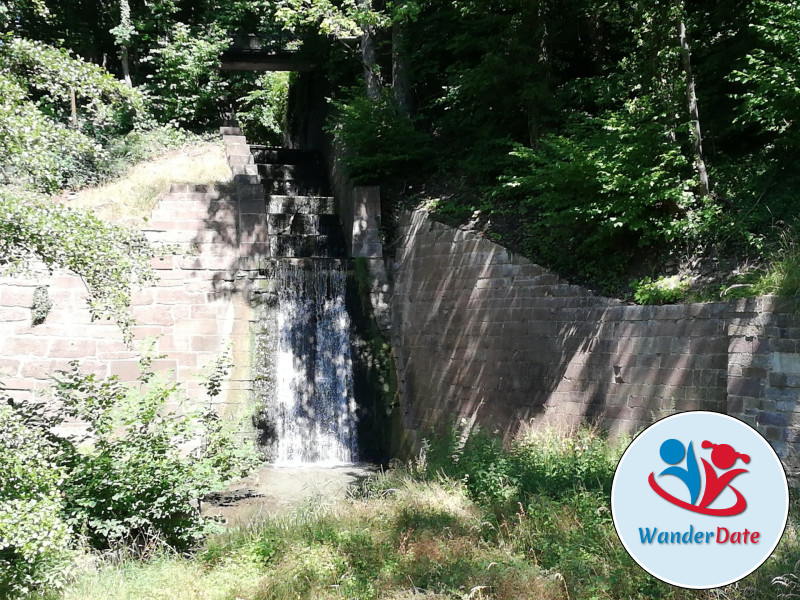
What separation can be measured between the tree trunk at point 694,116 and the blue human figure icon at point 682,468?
20.7ft

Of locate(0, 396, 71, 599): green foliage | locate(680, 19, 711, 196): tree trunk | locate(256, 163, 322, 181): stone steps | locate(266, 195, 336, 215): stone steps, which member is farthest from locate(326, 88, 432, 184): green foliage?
locate(0, 396, 71, 599): green foliage

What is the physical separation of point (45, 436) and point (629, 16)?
381 inches

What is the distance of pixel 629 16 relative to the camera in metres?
10.6

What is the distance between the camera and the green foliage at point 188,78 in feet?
61.8

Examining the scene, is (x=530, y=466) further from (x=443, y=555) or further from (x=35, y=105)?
(x=35, y=105)

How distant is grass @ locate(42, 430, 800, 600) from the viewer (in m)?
5.45

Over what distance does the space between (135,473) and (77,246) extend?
2.24m

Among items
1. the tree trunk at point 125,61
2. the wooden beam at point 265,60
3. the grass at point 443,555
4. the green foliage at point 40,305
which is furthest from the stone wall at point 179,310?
the tree trunk at point 125,61

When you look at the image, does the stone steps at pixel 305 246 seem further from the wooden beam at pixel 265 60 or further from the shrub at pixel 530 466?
the wooden beam at pixel 265 60

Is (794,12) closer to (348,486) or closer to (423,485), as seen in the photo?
(423,485)

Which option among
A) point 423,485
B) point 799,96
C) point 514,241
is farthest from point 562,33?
point 423,485

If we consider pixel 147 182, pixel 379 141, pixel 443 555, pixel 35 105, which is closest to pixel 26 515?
pixel 443 555

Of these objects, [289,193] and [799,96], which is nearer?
[799,96]

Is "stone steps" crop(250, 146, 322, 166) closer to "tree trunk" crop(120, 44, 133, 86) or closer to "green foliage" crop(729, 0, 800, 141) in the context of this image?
"tree trunk" crop(120, 44, 133, 86)
